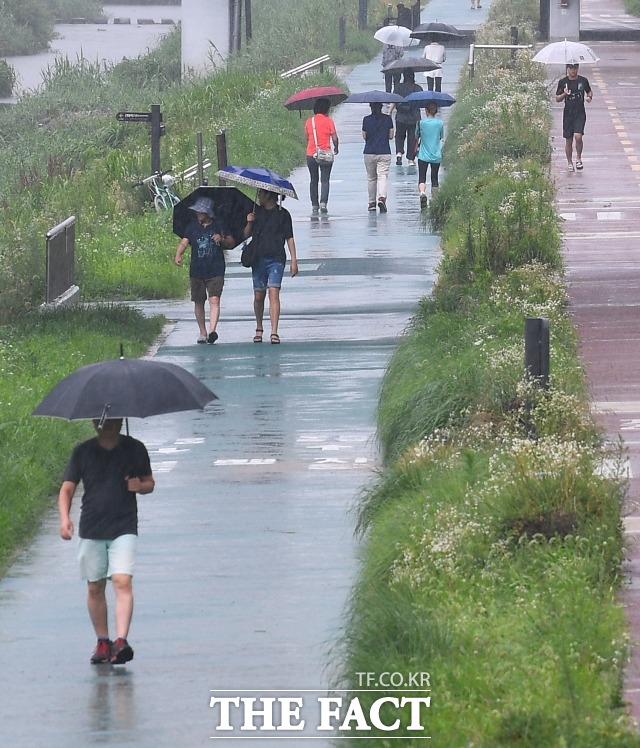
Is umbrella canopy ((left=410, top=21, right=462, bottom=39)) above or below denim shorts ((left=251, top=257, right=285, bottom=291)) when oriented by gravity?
above

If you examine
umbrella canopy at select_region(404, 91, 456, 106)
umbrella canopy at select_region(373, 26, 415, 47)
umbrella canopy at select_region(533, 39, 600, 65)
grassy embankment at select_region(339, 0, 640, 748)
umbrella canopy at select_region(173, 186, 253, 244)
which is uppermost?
umbrella canopy at select_region(373, 26, 415, 47)

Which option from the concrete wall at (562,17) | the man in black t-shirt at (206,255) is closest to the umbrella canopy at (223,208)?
the man in black t-shirt at (206,255)

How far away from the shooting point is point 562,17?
171ft

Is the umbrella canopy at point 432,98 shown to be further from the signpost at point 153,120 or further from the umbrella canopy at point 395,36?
the umbrella canopy at point 395,36

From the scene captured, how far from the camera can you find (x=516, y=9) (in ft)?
194

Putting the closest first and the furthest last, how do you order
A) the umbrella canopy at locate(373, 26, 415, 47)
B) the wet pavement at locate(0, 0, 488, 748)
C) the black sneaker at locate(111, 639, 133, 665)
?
the wet pavement at locate(0, 0, 488, 748) → the black sneaker at locate(111, 639, 133, 665) → the umbrella canopy at locate(373, 26, 415, 47)

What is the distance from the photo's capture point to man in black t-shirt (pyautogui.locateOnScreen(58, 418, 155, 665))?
30.1ft

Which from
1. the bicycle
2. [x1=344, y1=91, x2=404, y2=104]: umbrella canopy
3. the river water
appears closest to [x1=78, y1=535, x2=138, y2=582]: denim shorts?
[x1=344, y1=91, x2=404, y2=104]: umbrella canopy

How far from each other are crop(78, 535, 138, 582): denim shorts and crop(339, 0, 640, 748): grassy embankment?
1.15 m

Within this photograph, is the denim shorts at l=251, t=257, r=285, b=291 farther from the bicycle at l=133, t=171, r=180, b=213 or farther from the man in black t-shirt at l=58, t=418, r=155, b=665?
the bicycle at l=133, t=171, r=180, b=213

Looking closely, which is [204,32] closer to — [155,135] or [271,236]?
[155,135]

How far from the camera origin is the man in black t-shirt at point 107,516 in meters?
9.16

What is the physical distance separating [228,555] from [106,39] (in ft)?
256

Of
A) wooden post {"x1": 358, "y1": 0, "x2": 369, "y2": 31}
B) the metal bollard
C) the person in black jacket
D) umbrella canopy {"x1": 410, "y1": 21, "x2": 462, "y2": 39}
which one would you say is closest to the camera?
the metal bollard
